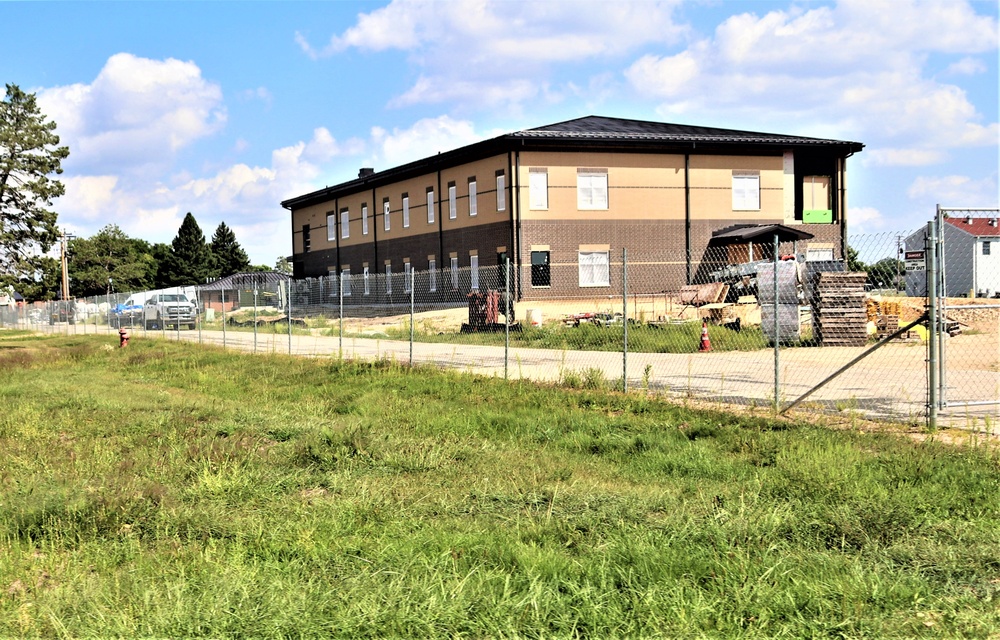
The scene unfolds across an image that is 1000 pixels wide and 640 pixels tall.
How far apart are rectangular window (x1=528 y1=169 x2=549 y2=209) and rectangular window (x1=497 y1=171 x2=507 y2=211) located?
1.19 metres

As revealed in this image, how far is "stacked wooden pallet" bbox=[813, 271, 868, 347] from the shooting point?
20641mm

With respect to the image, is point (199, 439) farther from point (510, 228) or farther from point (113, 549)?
point (510, 228)

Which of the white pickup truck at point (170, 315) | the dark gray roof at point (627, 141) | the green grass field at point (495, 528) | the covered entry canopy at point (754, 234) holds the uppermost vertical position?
the dark gray roof at point (627, 141)

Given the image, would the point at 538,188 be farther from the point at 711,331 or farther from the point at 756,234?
the point at 711,331

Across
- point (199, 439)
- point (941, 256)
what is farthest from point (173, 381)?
point (941, 256)

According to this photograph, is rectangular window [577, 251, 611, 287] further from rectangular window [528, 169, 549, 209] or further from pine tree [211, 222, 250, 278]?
pine tree [211, 222, 250, 278]

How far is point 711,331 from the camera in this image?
22.7 meters

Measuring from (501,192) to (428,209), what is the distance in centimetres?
710

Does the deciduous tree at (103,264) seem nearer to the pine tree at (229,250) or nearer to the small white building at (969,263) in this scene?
the pine tree at (229,250)

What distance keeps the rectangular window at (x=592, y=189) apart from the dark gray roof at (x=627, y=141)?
3.62 ft

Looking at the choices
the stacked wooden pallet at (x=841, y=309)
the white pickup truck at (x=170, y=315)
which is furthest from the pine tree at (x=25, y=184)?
the stacked wooden pallet at (x=841, y=309)

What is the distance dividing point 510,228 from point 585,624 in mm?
33954

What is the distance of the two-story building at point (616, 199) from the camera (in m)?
38.1

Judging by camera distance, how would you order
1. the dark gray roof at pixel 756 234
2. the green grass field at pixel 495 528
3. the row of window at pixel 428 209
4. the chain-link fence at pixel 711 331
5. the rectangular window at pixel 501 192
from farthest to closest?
the row of window at pixel 428 209
the rectangular window at pixel 501 192
the dark gray roof at pixel 756 234
the chain-link fence at pixel 711 331
the green grass field at pixel 495 528
